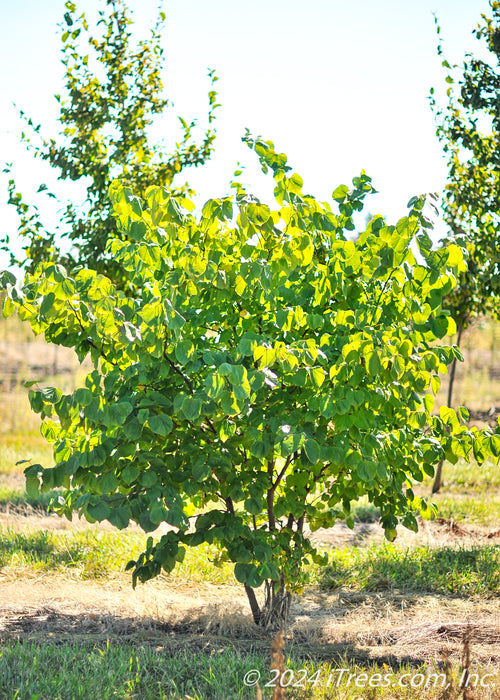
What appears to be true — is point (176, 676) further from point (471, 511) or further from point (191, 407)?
point (471, 511)

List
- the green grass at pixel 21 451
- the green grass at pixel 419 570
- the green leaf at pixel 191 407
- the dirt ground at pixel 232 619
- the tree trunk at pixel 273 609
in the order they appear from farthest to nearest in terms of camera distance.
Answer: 1. the green grass at pixel 21 451
2. the green grass at pixel 419 570
3. the tree trunk at pixel 273 609
4. the dirt ground at pixel 232 619
5. the green leaf at pixel 191 407

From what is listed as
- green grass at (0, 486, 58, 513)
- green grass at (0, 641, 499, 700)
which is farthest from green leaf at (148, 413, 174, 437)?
green grass at (0, 486, 58, 513)

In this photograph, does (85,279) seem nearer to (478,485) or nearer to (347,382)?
(347,382)

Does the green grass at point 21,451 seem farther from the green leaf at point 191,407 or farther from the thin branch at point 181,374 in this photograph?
the green leaf at point 191,407

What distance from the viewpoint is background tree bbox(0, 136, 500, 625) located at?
2.83 meters

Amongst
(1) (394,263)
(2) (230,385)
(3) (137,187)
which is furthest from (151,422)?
(3) (137,187)

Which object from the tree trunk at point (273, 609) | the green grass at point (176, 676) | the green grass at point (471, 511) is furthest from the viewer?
the green grass at point (471, 511)

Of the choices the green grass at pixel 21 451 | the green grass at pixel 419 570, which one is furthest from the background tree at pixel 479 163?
the green grass at pixel 21 451

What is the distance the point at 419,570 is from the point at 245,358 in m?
2.92

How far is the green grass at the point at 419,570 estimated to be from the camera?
5.04m

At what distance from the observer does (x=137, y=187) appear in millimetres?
6441

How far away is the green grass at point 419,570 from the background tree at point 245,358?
1.73 meters

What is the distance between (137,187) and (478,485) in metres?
6.20

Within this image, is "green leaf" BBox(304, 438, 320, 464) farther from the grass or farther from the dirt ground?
the dirt ground
